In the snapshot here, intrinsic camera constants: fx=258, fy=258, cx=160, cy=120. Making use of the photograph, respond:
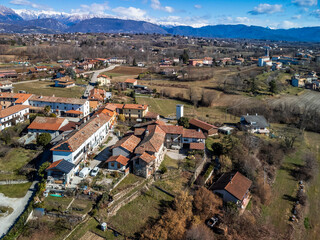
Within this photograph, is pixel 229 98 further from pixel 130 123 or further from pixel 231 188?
pixel 231 188

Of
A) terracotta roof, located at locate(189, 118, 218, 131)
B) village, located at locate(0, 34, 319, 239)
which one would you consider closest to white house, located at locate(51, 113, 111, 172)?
village, located at locate(0, 34, 319, 239)

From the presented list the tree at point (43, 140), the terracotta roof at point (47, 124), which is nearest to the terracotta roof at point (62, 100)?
the terracotta roof at point (47, 124)

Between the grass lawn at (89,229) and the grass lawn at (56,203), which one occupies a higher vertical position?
the grass lawn at (56,203)

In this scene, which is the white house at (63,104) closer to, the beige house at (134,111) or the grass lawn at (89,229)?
the beige house at (134,111)

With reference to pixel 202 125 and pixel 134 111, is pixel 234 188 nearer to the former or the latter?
pixel 202 125

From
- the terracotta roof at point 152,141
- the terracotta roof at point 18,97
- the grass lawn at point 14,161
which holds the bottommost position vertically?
the grass lawn at point 14,161

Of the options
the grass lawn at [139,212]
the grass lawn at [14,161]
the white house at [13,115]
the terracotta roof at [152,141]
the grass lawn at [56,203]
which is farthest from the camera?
the white house at [13,115]
